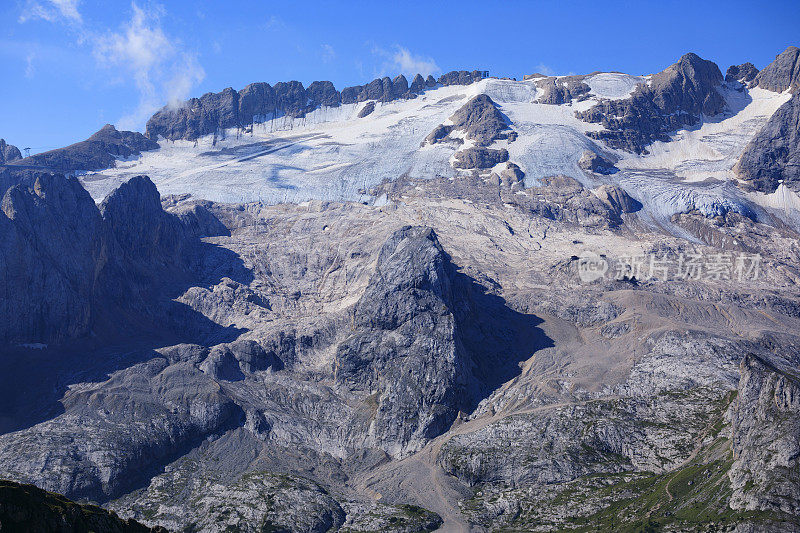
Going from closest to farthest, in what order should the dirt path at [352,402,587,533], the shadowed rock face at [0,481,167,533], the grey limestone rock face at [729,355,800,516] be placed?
the shadowed rock face at [0,481,167,533], the grey limestone rock face at [729,355,800,516], the dirt path at [352,402,587,533]

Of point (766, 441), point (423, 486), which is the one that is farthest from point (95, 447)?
point (766, 441)

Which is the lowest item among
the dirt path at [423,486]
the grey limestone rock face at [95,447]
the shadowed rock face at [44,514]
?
the dirt path at [423,486]

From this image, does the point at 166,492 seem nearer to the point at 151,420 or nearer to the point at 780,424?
the point at 151,420

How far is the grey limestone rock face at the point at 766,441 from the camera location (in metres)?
118

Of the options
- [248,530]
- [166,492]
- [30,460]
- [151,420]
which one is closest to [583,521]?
[248,530]

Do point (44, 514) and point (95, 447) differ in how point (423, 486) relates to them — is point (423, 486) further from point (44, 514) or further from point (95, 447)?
point (44, 514)

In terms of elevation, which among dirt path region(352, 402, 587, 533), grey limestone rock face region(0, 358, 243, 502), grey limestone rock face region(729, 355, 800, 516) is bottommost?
dirt path region(352, 402, 587, 533)

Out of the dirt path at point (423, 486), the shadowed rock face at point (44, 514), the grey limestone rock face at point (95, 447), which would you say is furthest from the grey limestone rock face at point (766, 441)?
the grey limestone rock face at point (95, 447)

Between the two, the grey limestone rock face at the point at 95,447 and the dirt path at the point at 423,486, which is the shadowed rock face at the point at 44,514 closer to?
the grey limestone rock face at the point at 95,447

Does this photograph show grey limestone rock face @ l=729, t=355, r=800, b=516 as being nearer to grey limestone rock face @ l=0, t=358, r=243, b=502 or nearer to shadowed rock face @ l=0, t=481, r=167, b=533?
shadowed rock face @ l=0, t=481, r=167, b=533

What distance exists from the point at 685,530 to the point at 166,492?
12997cm

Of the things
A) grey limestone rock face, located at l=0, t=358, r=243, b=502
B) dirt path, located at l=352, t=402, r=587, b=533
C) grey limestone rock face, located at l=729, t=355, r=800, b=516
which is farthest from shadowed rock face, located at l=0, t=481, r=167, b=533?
grey limestone rock face, located at l=729, t=355, r=800, b=516

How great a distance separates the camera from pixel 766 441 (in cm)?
12875

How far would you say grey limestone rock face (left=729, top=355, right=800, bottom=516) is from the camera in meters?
118
